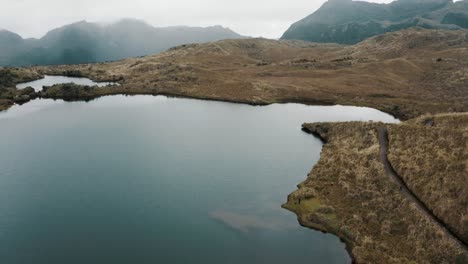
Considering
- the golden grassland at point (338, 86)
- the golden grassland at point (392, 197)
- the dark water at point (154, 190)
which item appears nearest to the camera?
the golden grassland at point (392, 197)

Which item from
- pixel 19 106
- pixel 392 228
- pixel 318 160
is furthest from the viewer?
pixel 19 106

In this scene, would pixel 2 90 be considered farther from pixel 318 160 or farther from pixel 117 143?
pixel 318 160

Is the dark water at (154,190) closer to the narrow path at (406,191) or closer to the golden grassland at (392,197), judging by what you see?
the golden grassland at (392,197)

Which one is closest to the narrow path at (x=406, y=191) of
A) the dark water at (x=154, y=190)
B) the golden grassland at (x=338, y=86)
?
the dark water at (x=154, y=190)

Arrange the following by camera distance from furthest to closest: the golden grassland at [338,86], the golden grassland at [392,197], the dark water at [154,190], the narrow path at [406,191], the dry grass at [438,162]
Answer: the golden grassland at [338,86], the dry grass at [438,162], the dark water at [154,190], the golden grassland at [392,197], the narrow path at [406,191]

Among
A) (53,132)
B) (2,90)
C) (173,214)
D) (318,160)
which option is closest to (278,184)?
(318,160)

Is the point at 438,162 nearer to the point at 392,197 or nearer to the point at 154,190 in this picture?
the point at 392,197

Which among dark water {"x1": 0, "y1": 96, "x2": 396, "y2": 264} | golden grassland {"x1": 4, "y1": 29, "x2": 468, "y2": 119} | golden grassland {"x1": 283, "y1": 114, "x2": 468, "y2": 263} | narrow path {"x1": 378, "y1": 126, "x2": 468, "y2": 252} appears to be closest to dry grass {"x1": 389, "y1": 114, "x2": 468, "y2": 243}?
golden grassland {"x1": 283, "y1": 114, "x2": 468, "y2": 263}
